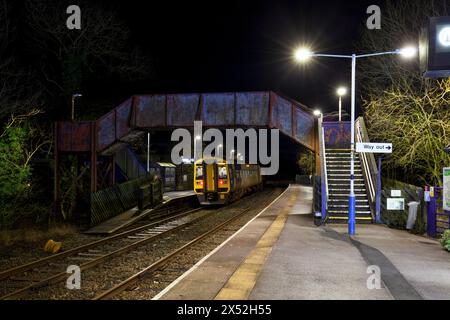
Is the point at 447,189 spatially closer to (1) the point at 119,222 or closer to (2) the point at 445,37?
(2) the point at 445,37

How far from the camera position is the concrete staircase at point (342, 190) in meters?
15.9

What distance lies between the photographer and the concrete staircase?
1588 centimetres

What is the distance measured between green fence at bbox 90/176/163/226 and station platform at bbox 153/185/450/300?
26.2 ft

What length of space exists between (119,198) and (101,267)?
10682mm

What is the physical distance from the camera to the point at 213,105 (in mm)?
20578

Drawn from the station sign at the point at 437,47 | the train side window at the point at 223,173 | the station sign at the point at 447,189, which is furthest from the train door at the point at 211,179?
the station sign at the point at 437,47

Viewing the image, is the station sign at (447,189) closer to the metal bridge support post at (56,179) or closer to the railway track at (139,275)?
the railway track at (139,275)

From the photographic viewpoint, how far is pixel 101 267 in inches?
401

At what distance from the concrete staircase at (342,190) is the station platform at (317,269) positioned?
241 centimetres

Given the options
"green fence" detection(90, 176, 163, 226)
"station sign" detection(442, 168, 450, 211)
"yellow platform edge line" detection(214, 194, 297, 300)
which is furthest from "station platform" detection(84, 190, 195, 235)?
"station sign" detection(442, 168, 450, 211)

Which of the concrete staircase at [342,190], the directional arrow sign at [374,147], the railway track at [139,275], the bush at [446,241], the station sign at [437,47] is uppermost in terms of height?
the station sign at [437,47]

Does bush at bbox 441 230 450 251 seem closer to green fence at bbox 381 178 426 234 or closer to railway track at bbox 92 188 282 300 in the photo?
green fence at bbox 381 178 426 234

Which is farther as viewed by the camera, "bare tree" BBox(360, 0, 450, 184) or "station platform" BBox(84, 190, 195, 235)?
"bare tree" BBox(360, 0, 450, 184)
